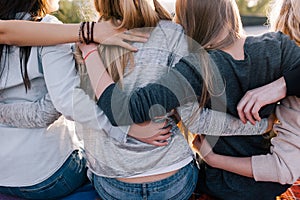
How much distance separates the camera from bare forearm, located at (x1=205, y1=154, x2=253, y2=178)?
1.43 metres

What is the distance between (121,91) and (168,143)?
0.74ft

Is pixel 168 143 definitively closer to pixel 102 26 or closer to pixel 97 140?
pixel 97 140

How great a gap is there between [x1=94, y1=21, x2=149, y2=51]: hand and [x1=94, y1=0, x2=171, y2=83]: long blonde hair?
2 cm

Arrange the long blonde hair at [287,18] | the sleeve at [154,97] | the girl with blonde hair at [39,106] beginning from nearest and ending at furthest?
the sleeve at [154,97]
the girl with blonde hair at [39,106]
the long blonde hair at [287,18]

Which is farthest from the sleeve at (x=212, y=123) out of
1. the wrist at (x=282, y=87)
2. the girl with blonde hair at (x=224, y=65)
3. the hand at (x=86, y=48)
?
the hand at (x=86, y=48)

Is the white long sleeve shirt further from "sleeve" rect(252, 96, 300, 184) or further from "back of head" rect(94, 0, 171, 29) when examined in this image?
"sleeve" rect(252, 96, 300, 184)

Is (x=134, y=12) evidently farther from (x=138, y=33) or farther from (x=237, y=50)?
(x=237, y=50)

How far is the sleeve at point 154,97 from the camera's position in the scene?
1.28 metres

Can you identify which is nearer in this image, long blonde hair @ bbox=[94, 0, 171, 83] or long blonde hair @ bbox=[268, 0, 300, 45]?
long blonde hair @ bbox=[94, 0, 171, 83]

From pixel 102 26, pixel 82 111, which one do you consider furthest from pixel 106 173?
pixel 102 26

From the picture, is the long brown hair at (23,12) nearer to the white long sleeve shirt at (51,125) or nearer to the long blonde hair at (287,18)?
the white long sleeve shirt at (51,125)

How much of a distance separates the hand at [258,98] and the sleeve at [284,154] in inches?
3.2

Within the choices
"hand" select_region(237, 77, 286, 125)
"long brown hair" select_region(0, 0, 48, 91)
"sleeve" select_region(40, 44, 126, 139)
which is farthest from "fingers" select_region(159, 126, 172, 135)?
"long brown hair" select_region(0, 0, 48, 91)

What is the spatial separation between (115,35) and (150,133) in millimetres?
318
